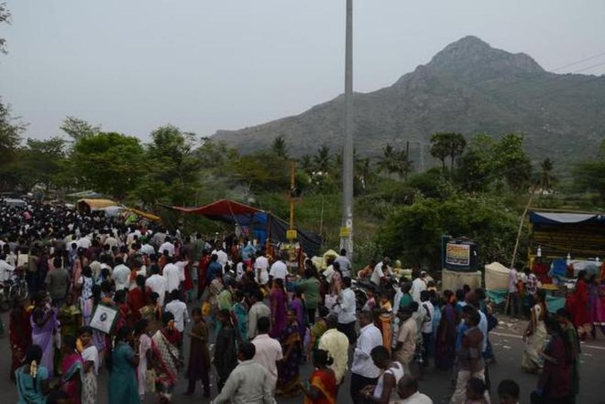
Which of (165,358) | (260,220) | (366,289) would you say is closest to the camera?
(165,358)

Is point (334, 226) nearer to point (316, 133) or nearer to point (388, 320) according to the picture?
point (388, 320)

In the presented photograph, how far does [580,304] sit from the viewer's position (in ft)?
37.1

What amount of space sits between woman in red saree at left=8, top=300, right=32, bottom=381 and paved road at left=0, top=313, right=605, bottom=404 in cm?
50

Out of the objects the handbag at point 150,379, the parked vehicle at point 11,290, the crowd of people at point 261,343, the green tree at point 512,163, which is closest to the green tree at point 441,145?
the green tree at point 512,163

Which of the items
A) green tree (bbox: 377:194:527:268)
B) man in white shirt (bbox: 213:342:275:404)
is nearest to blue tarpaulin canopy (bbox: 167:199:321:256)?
green tree (bbox: 377:194:527:268)

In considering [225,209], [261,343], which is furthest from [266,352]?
[225,209]

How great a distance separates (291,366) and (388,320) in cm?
155

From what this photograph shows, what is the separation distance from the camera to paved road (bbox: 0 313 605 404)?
7755 millimetres

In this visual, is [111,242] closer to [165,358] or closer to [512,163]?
[165,358]

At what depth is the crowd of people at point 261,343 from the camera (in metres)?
5.44

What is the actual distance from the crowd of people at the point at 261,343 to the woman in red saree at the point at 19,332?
15mm

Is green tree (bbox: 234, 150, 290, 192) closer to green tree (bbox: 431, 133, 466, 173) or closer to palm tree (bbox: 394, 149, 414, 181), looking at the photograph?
green tree (bbox: 431, 133, 466, 173)

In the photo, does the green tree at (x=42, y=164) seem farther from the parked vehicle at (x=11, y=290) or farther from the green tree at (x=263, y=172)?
the parked vehicle at (x=11, y=290)

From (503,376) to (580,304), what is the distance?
339 centimetres
